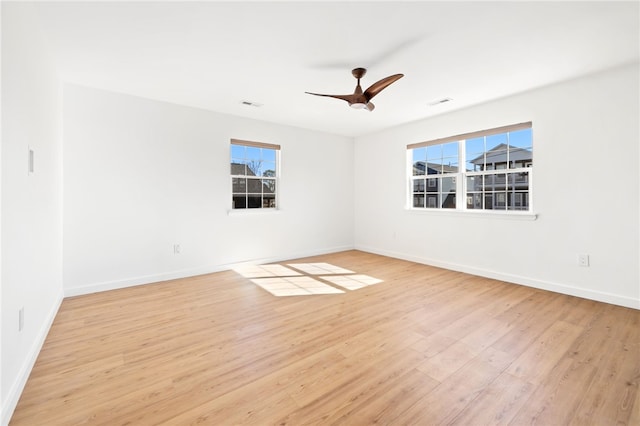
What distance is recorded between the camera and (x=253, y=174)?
493 centimetres

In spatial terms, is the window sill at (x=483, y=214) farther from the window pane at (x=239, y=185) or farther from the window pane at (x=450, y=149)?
the window pane at (x=239, y=185)

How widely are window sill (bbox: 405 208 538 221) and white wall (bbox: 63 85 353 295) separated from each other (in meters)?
2.28

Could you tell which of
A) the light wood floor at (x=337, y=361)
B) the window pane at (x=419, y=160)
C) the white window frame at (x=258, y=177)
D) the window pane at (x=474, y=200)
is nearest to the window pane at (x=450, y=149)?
the window pane at (x=419, y=160)

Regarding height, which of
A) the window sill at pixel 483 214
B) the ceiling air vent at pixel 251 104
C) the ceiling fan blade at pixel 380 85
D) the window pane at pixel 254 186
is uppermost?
the ceiling air vent at pixel 251 104

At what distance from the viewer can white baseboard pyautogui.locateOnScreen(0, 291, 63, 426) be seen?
1491mm

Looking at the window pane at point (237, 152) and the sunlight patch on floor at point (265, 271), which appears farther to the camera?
the window pane at point (237, 152)

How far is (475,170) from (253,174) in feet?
11.6

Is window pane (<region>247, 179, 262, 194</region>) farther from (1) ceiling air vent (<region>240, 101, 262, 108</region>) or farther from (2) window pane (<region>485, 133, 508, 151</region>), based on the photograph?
(2) window pane (<region>485, 133, 508, 151</region>)

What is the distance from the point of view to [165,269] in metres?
4.02

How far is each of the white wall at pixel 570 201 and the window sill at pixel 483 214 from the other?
6cm

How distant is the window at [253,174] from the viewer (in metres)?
4.73

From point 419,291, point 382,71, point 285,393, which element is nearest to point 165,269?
point 285,393

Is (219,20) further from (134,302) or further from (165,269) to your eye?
(165,269)

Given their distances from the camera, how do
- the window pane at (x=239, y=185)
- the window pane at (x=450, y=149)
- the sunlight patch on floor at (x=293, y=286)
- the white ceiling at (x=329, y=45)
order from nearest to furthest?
the white ceiling at (x=329, y=45)
the sunlight patch on floor at (x=293, y=286)
the window pane at (x=450, y=149)
the window pane at (x=239, y=185)
